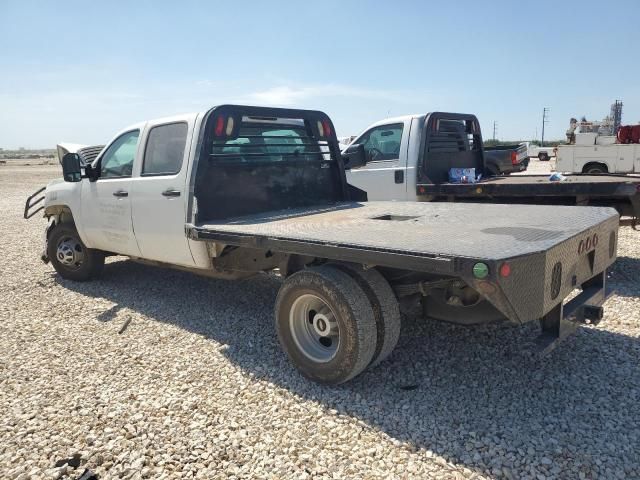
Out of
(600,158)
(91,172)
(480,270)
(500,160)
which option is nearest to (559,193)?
A: (480,270)

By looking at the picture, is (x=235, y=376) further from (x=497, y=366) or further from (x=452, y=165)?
(x=452, y=165)

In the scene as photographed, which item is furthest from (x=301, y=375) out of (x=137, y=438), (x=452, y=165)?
(x=452, y=165)

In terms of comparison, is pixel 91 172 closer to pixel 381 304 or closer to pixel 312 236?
pixel 312 236

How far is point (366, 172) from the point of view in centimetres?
758

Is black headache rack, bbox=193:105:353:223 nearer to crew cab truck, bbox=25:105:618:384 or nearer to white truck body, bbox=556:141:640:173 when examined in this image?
crew cab truck, bbox=25:105:618:384

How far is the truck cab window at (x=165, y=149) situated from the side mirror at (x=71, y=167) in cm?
111

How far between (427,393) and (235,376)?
1402 millimetres

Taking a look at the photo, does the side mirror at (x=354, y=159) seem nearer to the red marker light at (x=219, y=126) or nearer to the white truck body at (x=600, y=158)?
the red marker light at (x=219, y=126)

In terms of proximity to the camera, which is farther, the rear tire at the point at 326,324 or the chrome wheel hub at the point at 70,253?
the chrome wheel hub at the point at 70,253

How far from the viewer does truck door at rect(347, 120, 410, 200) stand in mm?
7242

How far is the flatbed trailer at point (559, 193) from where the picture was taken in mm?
5680

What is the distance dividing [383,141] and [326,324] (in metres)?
4.67

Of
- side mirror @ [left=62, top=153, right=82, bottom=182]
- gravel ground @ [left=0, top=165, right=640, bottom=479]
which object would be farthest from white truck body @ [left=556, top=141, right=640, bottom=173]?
side mirror @ [left=62, top=153, right=82, bottom=182]

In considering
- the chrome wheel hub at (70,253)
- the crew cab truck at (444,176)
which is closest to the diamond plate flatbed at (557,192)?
the crew cab truck at (444,176)
